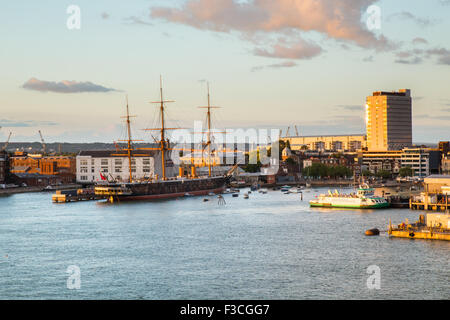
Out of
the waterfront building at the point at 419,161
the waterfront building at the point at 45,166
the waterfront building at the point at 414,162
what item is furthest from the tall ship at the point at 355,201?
the waterfront building at the point at 45,166

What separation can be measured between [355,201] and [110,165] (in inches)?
2626

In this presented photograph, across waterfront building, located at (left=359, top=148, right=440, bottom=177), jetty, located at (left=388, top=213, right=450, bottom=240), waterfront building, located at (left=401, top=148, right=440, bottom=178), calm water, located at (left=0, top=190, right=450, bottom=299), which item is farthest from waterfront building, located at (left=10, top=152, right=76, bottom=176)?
jetty, located at (left=388, top=213, right=450, bottom=240)

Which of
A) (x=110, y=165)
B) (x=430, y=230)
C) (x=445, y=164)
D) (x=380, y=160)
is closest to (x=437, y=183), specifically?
(x=430, y=230)

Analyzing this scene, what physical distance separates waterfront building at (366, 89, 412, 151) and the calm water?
122 metres

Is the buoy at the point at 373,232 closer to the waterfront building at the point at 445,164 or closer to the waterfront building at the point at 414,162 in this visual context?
the waterfront building at the point at 445,164

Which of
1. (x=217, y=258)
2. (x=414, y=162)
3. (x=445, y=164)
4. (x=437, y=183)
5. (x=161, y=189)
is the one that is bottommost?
(x=217, y=258)

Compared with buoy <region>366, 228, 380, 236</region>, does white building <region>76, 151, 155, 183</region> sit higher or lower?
higher

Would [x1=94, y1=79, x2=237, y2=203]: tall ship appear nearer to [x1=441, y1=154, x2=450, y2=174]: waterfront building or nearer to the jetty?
the jetty

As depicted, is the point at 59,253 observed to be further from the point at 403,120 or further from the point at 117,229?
the point at 403,120

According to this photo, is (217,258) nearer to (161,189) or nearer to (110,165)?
(161,189)

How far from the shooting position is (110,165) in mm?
119062

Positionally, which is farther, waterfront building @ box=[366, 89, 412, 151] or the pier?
waterfront building @ box=[366, 89, 412, 151]

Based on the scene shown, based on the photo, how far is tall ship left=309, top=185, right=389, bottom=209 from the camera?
62.4m
